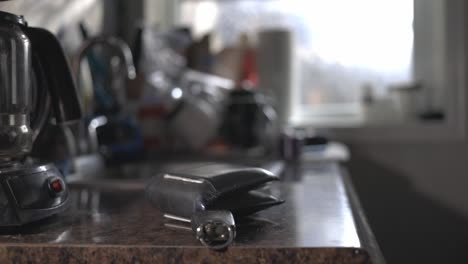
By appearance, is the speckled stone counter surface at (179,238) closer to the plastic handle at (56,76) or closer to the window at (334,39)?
the plastic handle at (56,76)

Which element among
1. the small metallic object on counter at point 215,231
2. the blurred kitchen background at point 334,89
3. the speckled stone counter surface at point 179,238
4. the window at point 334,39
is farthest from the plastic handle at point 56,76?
the window at point 334,39

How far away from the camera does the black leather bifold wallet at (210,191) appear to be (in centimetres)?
56

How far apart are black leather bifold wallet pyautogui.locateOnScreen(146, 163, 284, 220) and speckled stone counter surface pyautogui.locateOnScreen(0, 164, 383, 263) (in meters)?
0.02

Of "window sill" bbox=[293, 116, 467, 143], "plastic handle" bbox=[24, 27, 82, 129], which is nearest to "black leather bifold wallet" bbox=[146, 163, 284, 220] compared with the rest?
"plastic handle" bbox=[24, 27, 82, 129]

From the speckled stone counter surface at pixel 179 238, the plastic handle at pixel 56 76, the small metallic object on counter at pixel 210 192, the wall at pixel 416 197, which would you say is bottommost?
the wall at pixel 416 197

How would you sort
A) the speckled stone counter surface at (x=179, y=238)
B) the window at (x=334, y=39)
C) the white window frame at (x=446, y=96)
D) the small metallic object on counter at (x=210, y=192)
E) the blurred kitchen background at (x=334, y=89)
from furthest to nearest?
the window at (x=334, y=39) → the white window frame at (x=446, y=96) → the blurred kitchen background at (x=334, y=89) → the small metallic object on counter at (x=210, y=192) → the speckled stone counter surface at (x=179, y=238)

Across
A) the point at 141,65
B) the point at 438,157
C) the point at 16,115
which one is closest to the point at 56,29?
the point at 141,65

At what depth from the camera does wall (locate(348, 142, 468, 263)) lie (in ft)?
6.94

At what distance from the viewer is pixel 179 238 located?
1.65ft

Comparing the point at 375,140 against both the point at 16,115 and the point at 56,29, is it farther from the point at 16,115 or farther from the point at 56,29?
the point at 16,115

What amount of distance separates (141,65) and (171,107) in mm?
150

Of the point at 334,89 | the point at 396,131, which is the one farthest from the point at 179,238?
the point at 334,89

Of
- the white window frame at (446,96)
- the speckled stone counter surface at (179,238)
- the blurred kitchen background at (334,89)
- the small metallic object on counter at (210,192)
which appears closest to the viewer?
the speckled stone counter surface at (179,238)

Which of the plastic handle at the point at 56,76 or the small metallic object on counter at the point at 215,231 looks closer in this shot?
the small metallic object on counter at the point at 215,231
